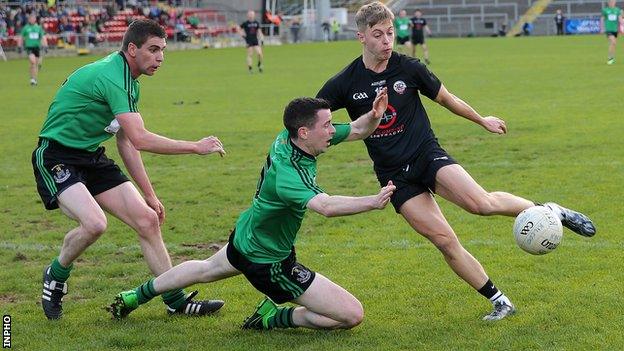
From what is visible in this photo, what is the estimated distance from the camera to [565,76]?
25734mm

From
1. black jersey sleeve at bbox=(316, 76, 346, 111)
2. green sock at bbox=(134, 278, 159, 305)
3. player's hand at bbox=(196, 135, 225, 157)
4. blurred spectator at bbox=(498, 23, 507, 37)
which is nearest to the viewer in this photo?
player's hand at bbox=(196, 135, 225, 157)

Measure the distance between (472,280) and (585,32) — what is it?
185ft

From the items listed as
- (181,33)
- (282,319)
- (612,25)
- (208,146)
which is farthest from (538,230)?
(181,33)

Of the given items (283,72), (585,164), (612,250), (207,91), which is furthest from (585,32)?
(612,250)

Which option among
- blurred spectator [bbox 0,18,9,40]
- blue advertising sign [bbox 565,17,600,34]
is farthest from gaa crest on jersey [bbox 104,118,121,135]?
blue advertising sign [bbox 565,17,600,34]

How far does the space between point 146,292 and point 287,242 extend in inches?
A: 42.8

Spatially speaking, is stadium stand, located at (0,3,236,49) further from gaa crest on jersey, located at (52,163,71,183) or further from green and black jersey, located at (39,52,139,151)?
gaa crest on jersey, located at (52,163,71,183)

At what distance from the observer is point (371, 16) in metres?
6.70

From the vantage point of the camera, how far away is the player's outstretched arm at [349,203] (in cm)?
536

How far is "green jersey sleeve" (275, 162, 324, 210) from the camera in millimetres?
5867

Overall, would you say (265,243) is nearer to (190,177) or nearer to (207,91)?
(190,177)

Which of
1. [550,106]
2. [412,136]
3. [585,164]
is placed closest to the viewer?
[412,136]

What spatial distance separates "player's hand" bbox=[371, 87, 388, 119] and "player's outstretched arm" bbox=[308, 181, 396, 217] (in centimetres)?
88

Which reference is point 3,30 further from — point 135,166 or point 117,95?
point 117,95
